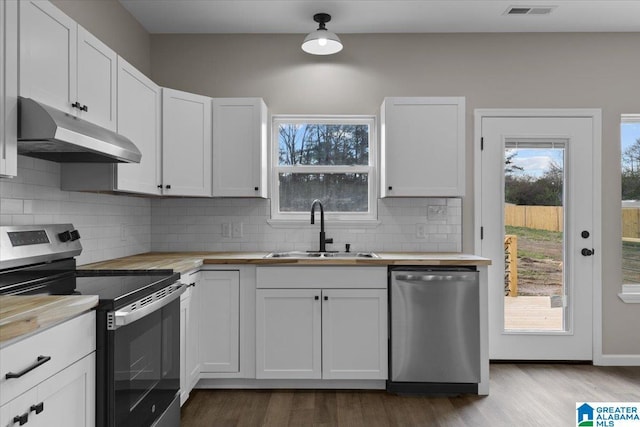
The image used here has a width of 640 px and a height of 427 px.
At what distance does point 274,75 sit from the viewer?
3.60 m

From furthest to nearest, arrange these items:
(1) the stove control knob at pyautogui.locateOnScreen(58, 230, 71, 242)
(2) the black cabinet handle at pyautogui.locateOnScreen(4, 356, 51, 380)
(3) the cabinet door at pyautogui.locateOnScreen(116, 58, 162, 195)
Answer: (3) the cabinet door at pyautogui.locateOnScreen(116, 58, 162, 195), (1) the stove control knob at pyautogui.locateOnScreen(58, 230, 71, 242), (2) the black cabinet handle at pyautogui.locateOnScreen(4, 356, 51, 380)

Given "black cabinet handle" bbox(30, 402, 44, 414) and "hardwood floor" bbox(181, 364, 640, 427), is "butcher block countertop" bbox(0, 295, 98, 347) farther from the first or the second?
"hardwood floor" bbox(181, 364, 640, 427)

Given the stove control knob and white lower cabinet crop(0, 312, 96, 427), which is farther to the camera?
the stove control knob

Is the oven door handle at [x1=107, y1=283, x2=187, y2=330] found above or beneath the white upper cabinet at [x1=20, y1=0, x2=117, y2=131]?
beneath

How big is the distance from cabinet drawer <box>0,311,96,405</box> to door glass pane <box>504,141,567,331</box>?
3.10 metres

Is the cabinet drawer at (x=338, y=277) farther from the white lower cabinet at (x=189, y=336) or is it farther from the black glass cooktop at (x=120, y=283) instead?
the black glass cooktop at (x=120, y=283)

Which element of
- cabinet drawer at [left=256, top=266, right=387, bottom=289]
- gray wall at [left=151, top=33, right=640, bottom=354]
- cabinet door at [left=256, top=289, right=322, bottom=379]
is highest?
gray wall at [left=151, top=33, right=640, bottom=354]

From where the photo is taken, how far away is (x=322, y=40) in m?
3.17

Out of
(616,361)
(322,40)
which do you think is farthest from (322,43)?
(616,361)

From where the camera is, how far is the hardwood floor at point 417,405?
98.7 inches

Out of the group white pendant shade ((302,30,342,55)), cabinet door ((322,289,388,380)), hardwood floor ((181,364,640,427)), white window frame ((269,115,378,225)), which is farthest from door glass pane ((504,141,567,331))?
white pendant shade ((302,30,342,55))

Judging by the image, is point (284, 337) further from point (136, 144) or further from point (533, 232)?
point (533, 232)

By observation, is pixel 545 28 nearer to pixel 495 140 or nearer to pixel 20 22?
pixel 495 140

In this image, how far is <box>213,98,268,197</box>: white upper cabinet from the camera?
3.23m
